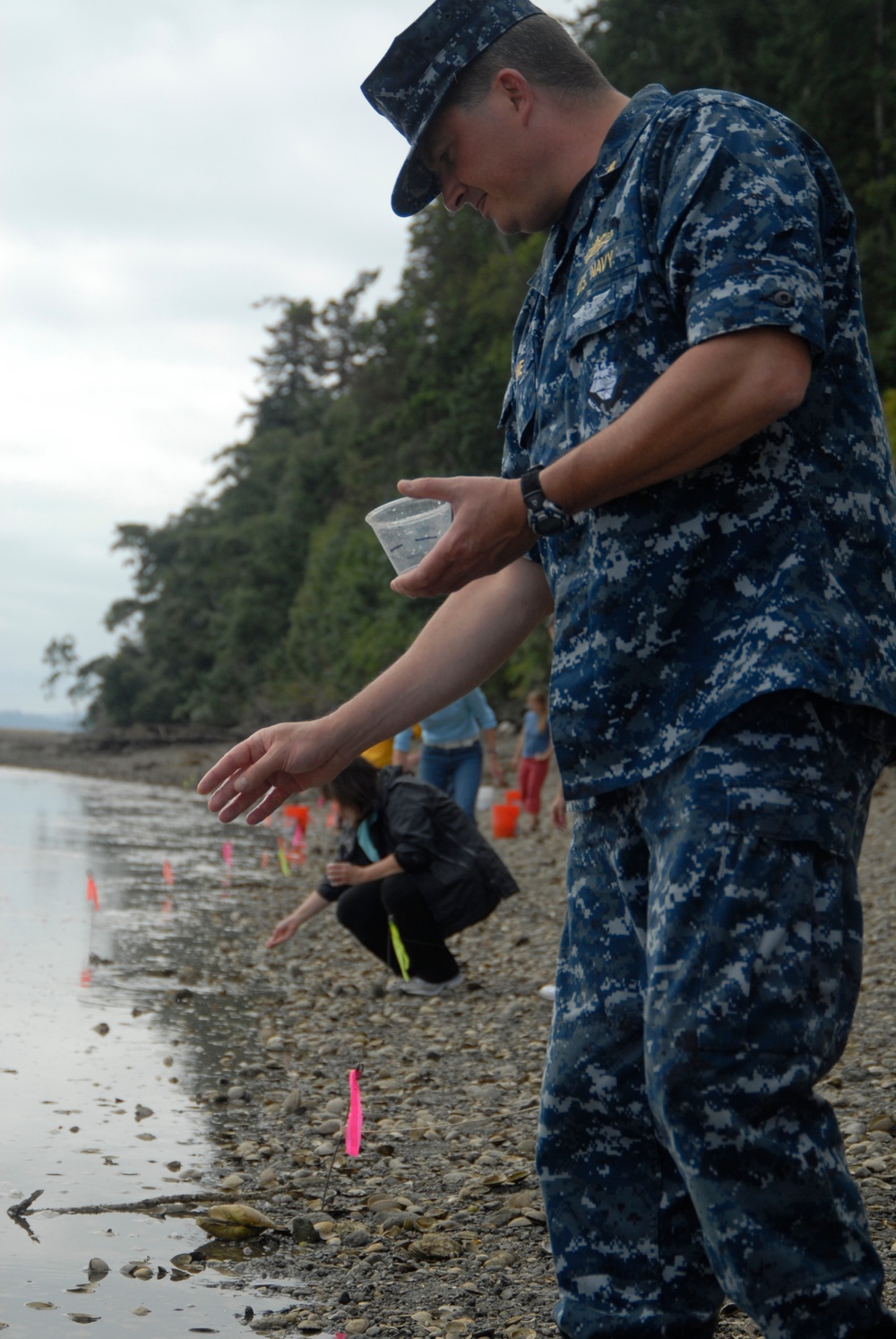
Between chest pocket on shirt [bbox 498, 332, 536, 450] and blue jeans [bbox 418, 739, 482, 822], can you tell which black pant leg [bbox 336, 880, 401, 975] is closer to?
blue jeans [bbox 418, 739, 482, 822]

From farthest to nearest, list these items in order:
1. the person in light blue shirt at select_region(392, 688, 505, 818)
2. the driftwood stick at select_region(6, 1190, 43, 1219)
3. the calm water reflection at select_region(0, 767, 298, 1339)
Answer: the person in light blue shirt at select_region(392, 688, 505, 818) < the driftwood stick at select_region(6, 1190, 43, 1219) < the calm water reflection at select_region(0, 767, 298, 1339)

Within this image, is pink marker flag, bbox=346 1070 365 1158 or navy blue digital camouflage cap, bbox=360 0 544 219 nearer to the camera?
navy blue digital camouflage cap, bbox=360 0 544 219

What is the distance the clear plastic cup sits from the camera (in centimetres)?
251

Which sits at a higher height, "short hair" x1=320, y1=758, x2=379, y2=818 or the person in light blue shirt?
the person in light blue shirt

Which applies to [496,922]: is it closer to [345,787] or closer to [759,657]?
[345,787]

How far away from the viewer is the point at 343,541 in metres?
49.2

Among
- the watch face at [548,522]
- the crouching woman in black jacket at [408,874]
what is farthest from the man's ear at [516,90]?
the crouching woman in black jacket at [408,874]

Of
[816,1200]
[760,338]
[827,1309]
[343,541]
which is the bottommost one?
[827,1309]

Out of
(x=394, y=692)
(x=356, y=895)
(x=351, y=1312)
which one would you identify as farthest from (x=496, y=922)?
(x=394, y=692)

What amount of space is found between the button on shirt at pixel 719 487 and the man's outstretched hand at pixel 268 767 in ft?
1.72

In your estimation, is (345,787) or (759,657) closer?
(759,657)

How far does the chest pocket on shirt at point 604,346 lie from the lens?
209 centimetres

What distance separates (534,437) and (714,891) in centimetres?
97

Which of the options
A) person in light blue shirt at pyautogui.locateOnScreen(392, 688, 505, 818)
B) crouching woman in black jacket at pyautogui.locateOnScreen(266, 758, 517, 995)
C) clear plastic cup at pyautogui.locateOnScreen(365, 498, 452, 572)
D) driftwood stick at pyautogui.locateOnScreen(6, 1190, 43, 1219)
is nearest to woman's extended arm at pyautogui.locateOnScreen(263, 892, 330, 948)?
crouching woman in black jacket at pyautogui.locateOnScreen(266, 758, 517, 995)
